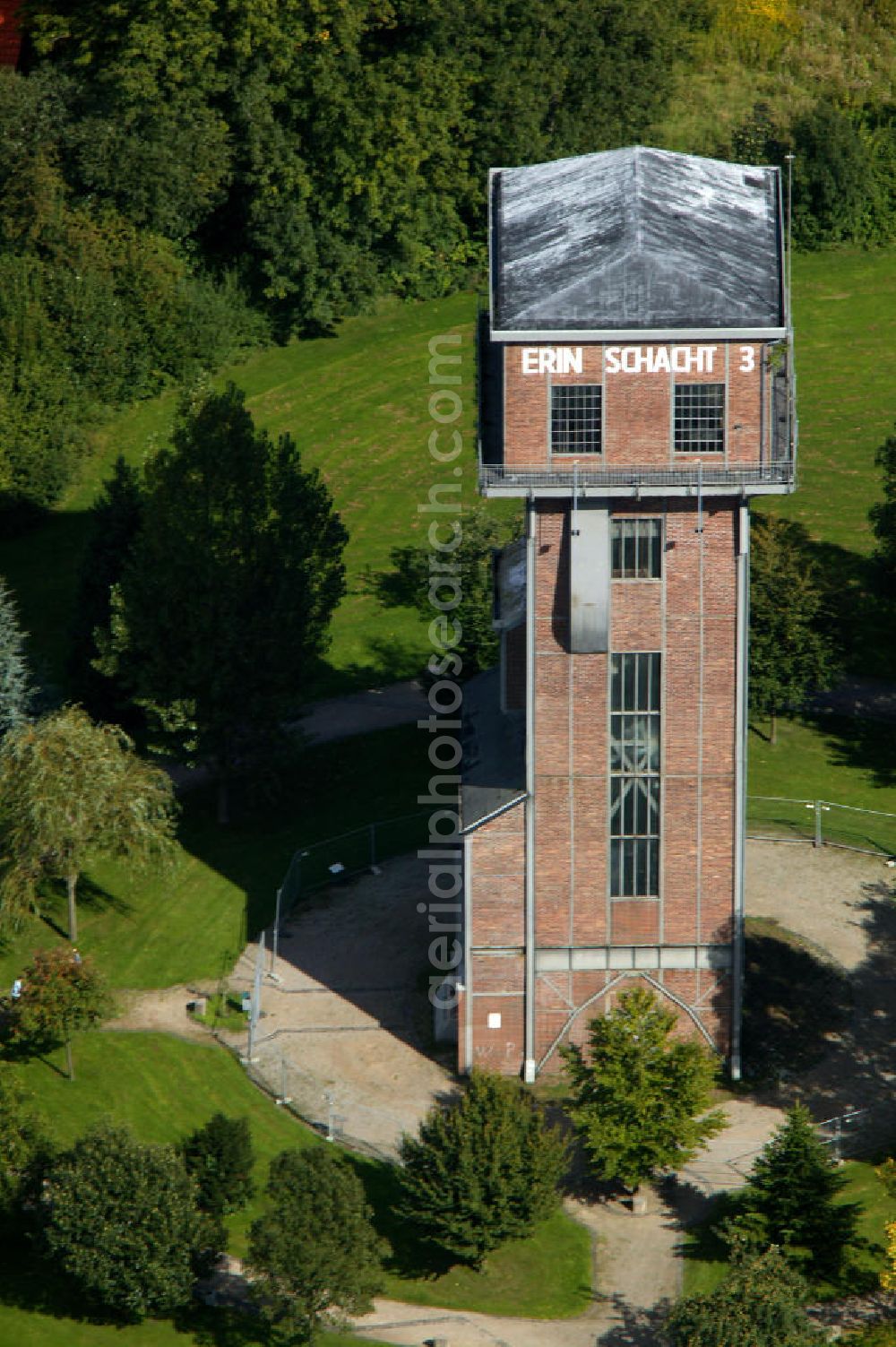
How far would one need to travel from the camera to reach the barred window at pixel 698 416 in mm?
63188

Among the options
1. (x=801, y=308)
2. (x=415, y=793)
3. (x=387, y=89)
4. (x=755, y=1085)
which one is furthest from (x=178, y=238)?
(x=755, y=1085)

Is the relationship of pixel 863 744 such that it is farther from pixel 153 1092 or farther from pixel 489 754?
pixel 153 1092

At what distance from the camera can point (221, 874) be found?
80.2m

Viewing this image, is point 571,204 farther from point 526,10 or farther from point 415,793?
point 526,10

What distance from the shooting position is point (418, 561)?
9900 cm

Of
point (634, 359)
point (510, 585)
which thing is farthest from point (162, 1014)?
point (634, 359)

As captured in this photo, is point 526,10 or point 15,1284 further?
point 526,10

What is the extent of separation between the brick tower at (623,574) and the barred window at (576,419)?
0.06m

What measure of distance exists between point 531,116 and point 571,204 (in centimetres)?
4872

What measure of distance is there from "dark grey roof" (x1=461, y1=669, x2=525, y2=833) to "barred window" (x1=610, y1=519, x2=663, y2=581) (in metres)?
6.92

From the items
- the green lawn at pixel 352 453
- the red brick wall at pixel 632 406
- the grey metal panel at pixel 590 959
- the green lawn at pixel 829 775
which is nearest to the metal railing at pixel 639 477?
the red brick wall at pixel 632 406

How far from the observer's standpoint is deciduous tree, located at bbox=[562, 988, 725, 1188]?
62.2m

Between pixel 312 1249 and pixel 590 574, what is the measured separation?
19722 mm

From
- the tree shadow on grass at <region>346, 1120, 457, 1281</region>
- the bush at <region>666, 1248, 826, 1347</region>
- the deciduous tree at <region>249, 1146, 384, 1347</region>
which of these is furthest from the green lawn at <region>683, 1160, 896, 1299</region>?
the deciduous tree at <region>249, 1146, 384, 1347</region>
